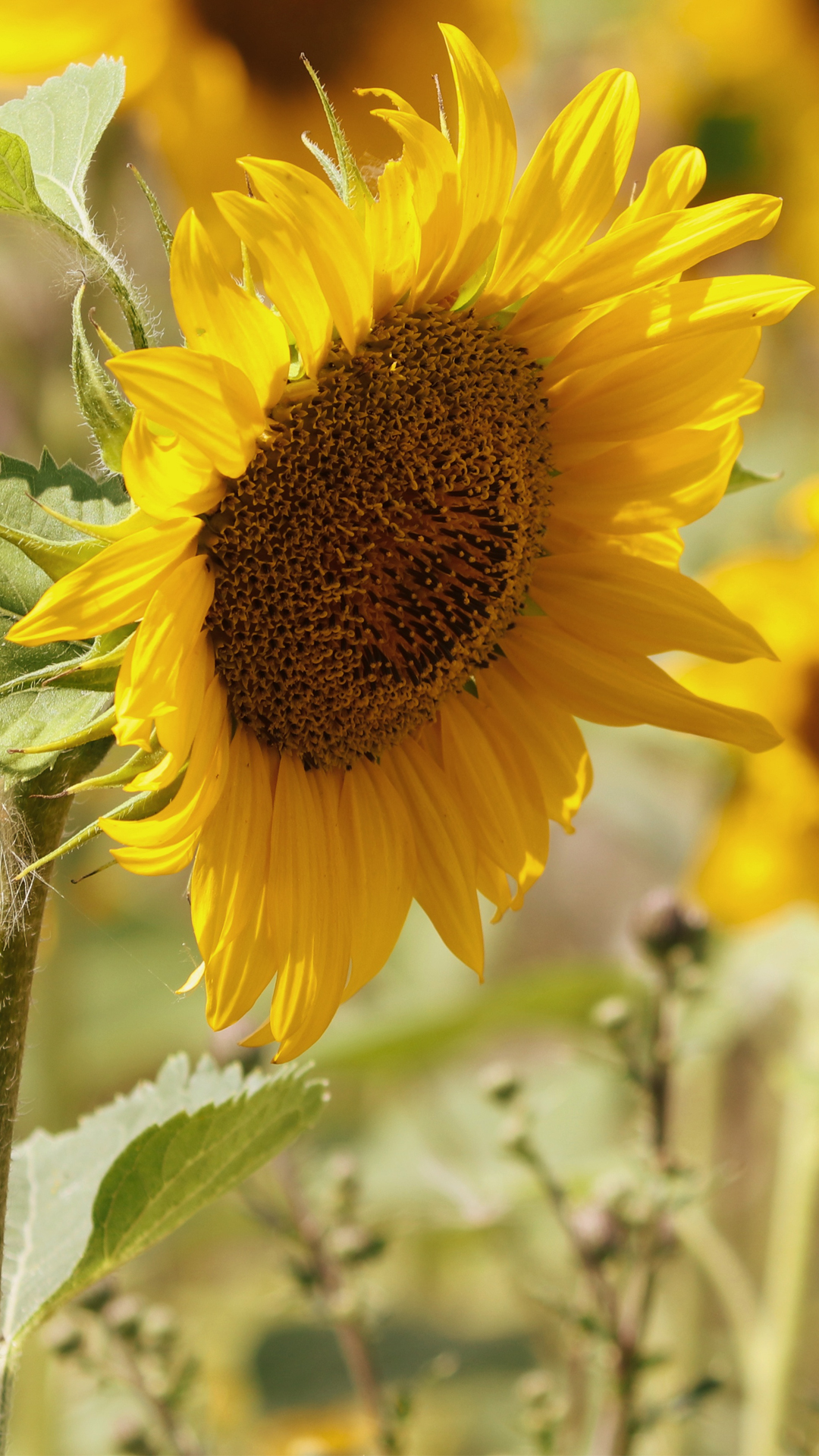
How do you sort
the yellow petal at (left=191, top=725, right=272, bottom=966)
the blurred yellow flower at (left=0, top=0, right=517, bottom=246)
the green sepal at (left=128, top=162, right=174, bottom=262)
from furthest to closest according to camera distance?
the blurred yellow flower at (left=0, top=0, right=517, bottom=246)
the yellow petal at (left=191, top=725, right=272, bottom=966)
the green sepal at (left=128, top=162, right=174, bottom=262)

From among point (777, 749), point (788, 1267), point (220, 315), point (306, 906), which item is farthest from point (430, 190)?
point (788, 1267)

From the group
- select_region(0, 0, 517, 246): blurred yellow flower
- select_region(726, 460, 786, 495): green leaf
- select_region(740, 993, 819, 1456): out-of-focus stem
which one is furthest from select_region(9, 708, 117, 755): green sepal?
select_region(0, 0, 517, 246): blurred yellow flower

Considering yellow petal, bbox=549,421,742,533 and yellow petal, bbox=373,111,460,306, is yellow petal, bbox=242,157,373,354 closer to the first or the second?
yellow petal, bbox=373,111,460,306

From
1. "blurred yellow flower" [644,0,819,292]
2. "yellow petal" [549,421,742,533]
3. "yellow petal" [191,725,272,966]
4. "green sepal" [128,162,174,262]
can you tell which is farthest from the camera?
"blurred yellow flower" [644,0,819,292]

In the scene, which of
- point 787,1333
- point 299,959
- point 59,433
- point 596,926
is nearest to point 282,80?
point 59,433

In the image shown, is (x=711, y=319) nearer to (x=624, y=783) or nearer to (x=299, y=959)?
(x=299, y=959)

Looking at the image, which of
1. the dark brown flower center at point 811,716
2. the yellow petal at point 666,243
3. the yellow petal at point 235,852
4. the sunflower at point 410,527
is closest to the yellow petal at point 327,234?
the sunflower at point 410,527

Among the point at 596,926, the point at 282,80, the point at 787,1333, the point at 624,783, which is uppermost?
the point at 282,80
